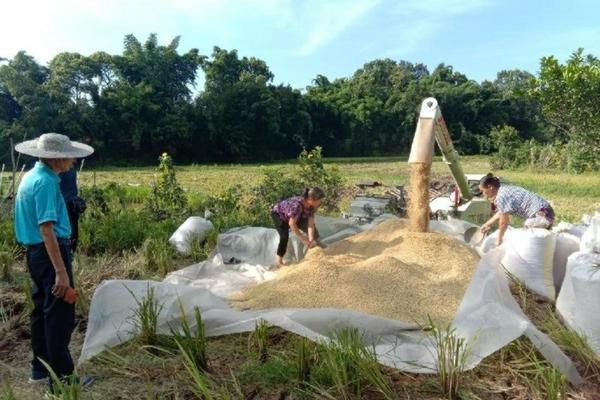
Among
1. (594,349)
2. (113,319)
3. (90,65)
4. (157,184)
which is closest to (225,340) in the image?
(113,319)

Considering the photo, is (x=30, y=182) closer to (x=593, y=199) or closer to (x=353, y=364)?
(x=353, y=364)

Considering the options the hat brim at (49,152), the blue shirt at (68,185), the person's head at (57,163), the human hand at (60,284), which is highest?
the hat brim at (49,152)

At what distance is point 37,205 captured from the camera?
2352 millimetres

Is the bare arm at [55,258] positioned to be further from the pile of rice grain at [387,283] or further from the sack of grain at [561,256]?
the sack of grain at [561,256]

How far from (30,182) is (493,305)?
2.29 meters

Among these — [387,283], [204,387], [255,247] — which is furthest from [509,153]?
[204,387]

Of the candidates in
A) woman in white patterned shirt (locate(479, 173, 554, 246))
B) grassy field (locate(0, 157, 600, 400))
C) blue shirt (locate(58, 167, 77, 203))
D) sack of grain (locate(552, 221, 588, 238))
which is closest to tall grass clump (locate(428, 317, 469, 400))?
grassy field (locate(0, 157, 600, 400))

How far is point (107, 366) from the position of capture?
265 cm

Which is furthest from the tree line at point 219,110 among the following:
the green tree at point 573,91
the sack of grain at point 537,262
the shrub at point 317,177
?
the sack of grain at point 537,262

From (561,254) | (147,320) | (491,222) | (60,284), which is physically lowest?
(147,320)

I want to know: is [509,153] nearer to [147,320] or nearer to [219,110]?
[219,110]

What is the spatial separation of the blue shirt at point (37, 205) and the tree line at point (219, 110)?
58.6 feet

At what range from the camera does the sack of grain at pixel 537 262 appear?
3.60m

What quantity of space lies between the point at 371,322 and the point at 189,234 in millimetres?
2881
